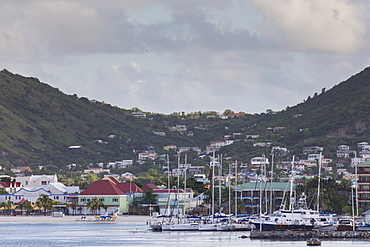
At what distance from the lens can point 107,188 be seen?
14862 centimetres

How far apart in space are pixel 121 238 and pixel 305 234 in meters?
20.1

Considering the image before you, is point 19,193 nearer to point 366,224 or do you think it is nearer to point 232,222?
point 232,222

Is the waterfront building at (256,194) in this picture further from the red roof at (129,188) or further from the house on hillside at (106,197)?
the red roof at (129,188)

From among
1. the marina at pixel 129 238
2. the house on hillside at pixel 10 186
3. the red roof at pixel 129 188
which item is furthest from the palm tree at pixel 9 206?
the marina at pixel 129 238

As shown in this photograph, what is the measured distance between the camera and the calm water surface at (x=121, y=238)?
80.6 meters

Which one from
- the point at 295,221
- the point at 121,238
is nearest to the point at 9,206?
the point at 121,238

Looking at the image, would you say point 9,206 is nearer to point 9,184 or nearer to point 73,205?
point 73,205

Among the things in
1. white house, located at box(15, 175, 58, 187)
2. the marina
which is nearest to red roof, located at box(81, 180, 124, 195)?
white house, located at box(15, 175, 58, 187)

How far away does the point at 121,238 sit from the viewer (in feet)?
294

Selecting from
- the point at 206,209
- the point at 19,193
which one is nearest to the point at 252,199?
the point at 206,209

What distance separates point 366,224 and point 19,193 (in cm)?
8375

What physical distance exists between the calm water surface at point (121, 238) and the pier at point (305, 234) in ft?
5.74

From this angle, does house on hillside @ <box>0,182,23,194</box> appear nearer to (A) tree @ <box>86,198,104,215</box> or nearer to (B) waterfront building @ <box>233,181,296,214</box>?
(A) tree @ <box>86,198,104,215</box>

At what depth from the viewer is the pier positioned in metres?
83.2
